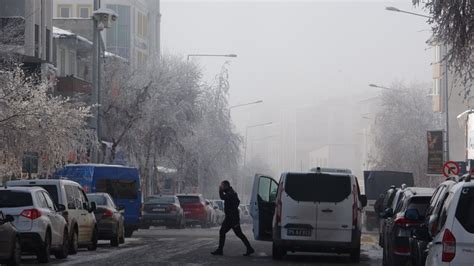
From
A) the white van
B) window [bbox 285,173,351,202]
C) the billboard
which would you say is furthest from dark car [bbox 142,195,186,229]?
window [bbox 285,173,351,202]

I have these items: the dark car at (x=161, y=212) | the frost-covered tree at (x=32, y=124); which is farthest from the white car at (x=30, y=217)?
the dark car at (x=161, y=212)

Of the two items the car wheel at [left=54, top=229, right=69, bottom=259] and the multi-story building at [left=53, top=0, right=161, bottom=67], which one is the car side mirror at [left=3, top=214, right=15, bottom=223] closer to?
the car wheel at [left=54, top=229, right=69, bottom=259]

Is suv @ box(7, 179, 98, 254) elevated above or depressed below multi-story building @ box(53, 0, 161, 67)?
below

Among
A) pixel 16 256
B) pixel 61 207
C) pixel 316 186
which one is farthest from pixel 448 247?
pixel 61 207

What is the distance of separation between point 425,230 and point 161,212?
3573 cm

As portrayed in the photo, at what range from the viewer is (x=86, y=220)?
1155 inches

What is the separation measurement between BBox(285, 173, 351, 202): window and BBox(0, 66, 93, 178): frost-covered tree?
10.9 m

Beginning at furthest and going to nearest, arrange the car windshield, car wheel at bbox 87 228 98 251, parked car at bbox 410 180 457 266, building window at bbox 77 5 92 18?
building window at bbox 77 5 92 18, car wheel at bbox 87 228 98 251, the car windshield, parked car at bbox 410 180 457 266

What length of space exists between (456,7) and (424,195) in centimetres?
357

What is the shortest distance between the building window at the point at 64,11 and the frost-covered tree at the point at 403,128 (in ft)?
84.9

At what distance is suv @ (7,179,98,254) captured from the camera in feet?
89.8

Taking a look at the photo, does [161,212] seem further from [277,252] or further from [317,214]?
[317,214]

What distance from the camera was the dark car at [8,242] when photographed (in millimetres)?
21656

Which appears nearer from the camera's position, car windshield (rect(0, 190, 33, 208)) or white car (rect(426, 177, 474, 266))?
white car (rect(426, 177, 474, 266))
